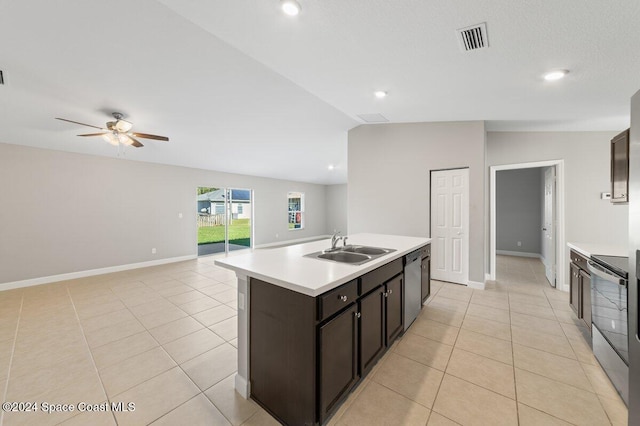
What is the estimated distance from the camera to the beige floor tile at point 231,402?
161 centimetres

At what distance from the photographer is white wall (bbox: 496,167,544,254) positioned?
21.1 ft

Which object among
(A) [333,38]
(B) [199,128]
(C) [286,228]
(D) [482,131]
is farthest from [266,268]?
(C) [286,228]

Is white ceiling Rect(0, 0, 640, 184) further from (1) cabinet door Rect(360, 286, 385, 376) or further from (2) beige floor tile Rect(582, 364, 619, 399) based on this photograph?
(2) beige floor tile Rect(582, 364, 619, 399)

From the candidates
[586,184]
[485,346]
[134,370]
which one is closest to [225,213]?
[134,370]

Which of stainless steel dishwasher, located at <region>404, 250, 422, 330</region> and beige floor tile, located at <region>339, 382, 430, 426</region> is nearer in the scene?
beige floor tile, located at <region>339, 382, 430, 426</region>

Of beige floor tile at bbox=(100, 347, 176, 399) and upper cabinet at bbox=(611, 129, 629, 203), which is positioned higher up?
upper cabinet at bbox=(611, 129, 629, 203)

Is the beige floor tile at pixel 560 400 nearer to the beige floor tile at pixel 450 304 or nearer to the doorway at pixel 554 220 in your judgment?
the beige floor tile at pixel 450 304

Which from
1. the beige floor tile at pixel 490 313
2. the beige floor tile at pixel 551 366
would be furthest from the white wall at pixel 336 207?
the beige floor tile at pixel 551 366

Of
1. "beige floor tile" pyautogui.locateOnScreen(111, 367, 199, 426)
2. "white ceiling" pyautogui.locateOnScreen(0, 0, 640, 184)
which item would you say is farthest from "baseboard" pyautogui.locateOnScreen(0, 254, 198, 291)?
"beige floor tile" pyautogui.locateOnScreen(111, 367, 199, 426)

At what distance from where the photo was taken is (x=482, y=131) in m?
3.92

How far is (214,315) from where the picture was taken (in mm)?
3150

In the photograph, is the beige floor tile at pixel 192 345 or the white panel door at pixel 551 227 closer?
the beige floor tile at pixel 192 345

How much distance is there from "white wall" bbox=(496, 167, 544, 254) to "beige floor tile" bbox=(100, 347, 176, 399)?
7925 millimetres

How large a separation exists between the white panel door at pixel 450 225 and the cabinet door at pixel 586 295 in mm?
1575
